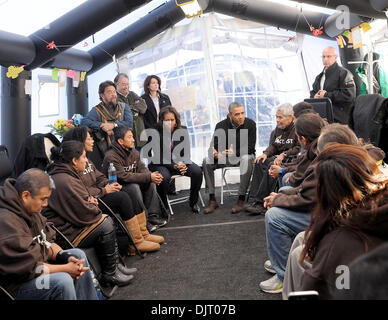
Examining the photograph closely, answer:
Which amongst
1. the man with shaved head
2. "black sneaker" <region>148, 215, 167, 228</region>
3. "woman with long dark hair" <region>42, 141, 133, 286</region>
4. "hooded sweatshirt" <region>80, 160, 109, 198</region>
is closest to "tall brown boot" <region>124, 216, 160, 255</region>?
"hooded sweatshirt" <region>80, 160, 109, 198</region>

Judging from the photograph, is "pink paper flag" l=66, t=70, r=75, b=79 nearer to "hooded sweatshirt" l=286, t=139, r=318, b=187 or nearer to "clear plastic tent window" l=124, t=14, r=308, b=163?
"clear plastic tent window" l=124, t=14, r=308, b=163

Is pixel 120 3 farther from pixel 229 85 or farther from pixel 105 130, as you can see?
pixel 229 85

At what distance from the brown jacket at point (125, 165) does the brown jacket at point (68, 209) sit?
43.0 inches

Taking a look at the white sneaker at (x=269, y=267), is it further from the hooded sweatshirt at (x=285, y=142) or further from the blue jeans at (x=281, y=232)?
the hooded sweatshirt at (x=285, y=142)

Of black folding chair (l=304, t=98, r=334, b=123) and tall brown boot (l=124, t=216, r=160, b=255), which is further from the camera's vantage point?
black folding chair (l=304, t=98, r=334, b=123)

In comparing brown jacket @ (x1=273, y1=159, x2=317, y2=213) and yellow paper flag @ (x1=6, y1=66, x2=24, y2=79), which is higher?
yellow paper flag @ (x1=6, y1=66, x2=24, y2=79)

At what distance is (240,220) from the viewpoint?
13.6ft

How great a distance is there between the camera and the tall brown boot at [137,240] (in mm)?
3191

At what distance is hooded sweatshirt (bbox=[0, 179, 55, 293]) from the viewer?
1.71 m

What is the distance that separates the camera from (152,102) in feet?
16.0

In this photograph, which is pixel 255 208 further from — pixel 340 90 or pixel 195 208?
pixel 340 90

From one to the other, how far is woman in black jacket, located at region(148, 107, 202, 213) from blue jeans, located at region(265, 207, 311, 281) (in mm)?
2273

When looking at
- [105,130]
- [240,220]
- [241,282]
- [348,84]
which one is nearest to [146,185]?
[105,130]

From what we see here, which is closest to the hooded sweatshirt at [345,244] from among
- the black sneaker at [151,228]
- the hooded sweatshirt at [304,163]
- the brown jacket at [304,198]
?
the brown jacket at [304,198]
